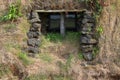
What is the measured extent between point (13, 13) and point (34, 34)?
0.88 m

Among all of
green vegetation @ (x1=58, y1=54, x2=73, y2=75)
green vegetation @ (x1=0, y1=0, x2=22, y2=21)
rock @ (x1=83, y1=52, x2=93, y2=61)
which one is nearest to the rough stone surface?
green vegetation @ (x1=0, y1=0, x2=22, y2=21)

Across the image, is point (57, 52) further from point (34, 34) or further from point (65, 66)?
point (34, 34)

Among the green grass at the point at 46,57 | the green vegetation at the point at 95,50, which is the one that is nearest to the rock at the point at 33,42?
the green grass at the point at 46,57

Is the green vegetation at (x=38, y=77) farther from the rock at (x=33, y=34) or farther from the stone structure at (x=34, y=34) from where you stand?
the rock at (x=33, y=34)

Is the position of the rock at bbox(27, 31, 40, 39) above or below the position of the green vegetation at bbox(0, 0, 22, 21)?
below

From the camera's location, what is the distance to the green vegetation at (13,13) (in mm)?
10031

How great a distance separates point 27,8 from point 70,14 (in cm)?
152

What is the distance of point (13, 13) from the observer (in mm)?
10039

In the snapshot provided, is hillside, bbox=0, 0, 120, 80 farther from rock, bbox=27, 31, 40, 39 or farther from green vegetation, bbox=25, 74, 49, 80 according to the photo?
rock, bbox=27, 31, 40, 39

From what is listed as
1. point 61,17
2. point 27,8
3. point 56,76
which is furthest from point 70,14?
point 56,76

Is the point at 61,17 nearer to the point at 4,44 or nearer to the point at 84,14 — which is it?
the point at 84,14

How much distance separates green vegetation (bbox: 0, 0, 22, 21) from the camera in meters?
10.0

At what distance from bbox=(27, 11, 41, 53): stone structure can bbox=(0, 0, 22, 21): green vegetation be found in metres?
0.39

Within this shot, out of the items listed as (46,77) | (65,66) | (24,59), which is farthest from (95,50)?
(24,59)
